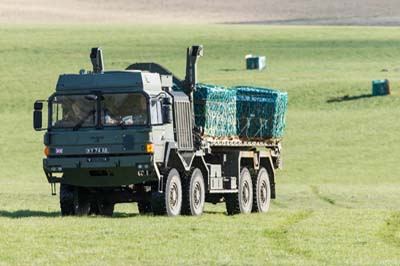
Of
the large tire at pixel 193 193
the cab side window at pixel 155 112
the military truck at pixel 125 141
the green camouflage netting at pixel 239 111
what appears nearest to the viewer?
the military truck at pixel 125 141

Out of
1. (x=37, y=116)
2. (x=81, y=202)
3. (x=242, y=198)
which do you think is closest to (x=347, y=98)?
(x=242, y=198)

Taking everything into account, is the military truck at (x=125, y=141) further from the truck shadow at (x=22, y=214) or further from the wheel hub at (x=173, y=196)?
the truck shadow at (x=22, y=214)

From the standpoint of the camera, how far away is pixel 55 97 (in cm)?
2856

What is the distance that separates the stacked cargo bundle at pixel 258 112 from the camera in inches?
→ 1294

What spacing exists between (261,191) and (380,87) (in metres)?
37.8

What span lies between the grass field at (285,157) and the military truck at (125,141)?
107 centimetres

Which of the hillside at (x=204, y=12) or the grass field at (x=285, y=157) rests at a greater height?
the hillside at (x=204, y=12)

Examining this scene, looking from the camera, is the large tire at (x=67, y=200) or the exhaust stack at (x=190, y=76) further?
the exhaust stack at (x=190, y=76)

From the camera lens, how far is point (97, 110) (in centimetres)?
2820

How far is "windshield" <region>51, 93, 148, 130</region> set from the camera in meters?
28.0

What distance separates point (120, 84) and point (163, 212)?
296 cm

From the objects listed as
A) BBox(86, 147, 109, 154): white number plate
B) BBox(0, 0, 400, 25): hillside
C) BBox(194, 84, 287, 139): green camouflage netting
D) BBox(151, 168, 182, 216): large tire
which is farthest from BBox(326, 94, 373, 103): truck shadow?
BBox(0, 0, 400, 25): hillside

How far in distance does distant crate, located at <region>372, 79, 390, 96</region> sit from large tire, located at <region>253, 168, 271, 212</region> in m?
36.6

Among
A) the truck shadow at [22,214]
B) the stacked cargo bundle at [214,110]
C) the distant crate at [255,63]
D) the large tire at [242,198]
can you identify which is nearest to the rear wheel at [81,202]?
the truck shadow at [22,214]
